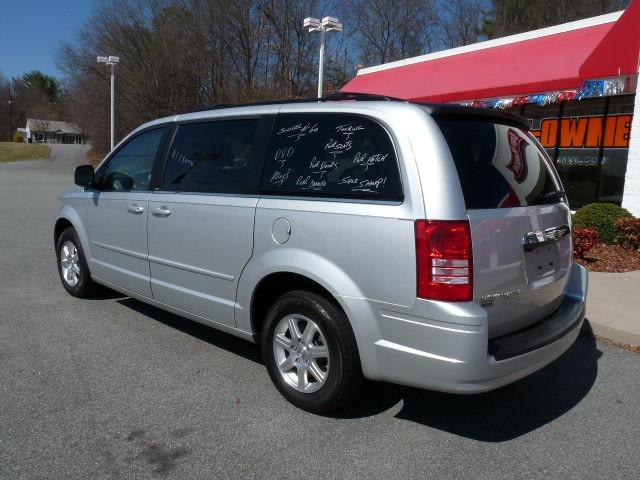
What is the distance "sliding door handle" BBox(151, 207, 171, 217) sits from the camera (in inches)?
167

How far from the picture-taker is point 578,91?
10.0m

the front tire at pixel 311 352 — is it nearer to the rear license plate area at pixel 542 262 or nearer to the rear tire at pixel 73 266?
the rear license plate area at pixel 542 262

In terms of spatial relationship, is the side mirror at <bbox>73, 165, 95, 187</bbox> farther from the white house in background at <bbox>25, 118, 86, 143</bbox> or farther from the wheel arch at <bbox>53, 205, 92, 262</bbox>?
the white house in background at <bbox>25, 118, 86, 143</bbox>

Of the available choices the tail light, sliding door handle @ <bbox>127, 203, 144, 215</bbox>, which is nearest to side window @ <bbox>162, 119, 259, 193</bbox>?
sliding door handle @ <bbox>127, 203, 144, 215</bbox>

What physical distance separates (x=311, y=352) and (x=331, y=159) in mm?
1176

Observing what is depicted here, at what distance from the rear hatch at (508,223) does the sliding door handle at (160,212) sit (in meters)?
2.22

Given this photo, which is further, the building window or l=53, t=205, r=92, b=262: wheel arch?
the building window

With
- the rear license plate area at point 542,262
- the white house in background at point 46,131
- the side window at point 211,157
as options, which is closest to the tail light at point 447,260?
the rear license plate area at point 542,262

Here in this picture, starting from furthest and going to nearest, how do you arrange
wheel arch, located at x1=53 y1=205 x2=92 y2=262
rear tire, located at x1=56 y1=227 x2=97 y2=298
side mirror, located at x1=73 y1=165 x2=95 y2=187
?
rear tire, located at x1=56 y1=227 x2=97 y2=298
wheel arch, located at x1=53 y1=205 x2=92 y2=262
side mirror, located at x1=73 y1=165 x2=95 y2=187

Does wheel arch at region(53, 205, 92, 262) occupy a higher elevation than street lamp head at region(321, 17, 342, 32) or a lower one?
lower

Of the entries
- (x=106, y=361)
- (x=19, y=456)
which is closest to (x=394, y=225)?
(x=19, y=456)

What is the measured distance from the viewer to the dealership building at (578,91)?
9367 mm

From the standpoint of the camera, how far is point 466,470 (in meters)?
2.87

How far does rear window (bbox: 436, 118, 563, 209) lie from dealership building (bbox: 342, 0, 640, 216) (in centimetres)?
675
